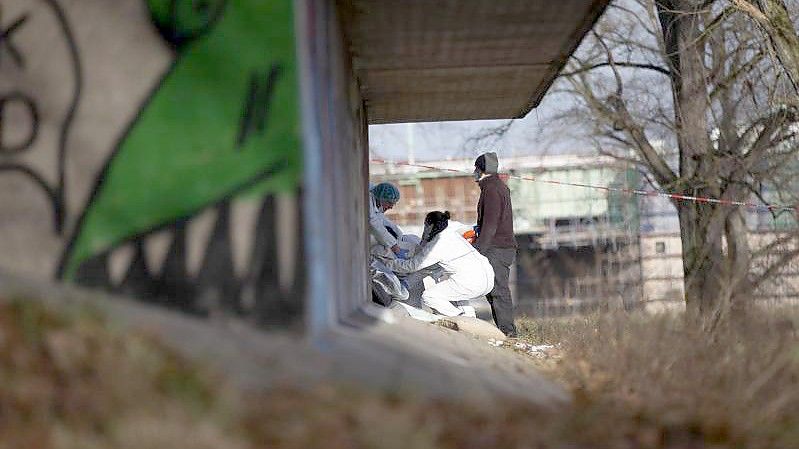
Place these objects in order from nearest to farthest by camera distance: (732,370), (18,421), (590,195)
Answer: (18,421), (732,370), (590,195)

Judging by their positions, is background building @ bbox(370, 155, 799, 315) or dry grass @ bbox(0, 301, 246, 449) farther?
background building @ bbox(370, 155, 799, 315)

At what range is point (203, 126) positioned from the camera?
18.3ft

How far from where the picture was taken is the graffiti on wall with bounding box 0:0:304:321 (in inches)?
214

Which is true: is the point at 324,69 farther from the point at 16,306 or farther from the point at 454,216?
the point at 454,216

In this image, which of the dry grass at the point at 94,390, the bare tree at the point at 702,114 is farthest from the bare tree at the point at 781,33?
the dry grass at the point at 94,390

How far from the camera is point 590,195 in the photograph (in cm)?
3219

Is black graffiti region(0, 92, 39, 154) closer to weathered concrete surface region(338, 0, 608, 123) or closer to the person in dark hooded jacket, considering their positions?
weathered concrete surface region(338, 0, 608, 123)

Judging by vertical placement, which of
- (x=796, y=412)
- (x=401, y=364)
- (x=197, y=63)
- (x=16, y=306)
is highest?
(x=197, y=63)

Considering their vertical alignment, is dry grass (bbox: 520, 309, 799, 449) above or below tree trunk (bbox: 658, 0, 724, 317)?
below

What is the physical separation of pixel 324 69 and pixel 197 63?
100 cm

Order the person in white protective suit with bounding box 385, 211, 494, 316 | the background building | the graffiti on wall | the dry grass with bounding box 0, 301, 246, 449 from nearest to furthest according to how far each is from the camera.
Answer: the dry grass with bounding box 0, 301, 246, 449 < the graffiti on wall < the person in white protective suit with bounding box 385, 211, 494, 316 < the background building

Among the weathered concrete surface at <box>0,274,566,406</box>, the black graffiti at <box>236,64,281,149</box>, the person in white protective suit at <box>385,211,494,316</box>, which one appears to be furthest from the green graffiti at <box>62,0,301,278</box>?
the person in white protective suit at <box>385,211,494,316</box>

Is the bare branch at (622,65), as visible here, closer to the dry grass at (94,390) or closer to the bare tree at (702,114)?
the bare tree at (702,114)

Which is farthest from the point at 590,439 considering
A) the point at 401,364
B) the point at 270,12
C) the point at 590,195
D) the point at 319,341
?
the point at 590,195
